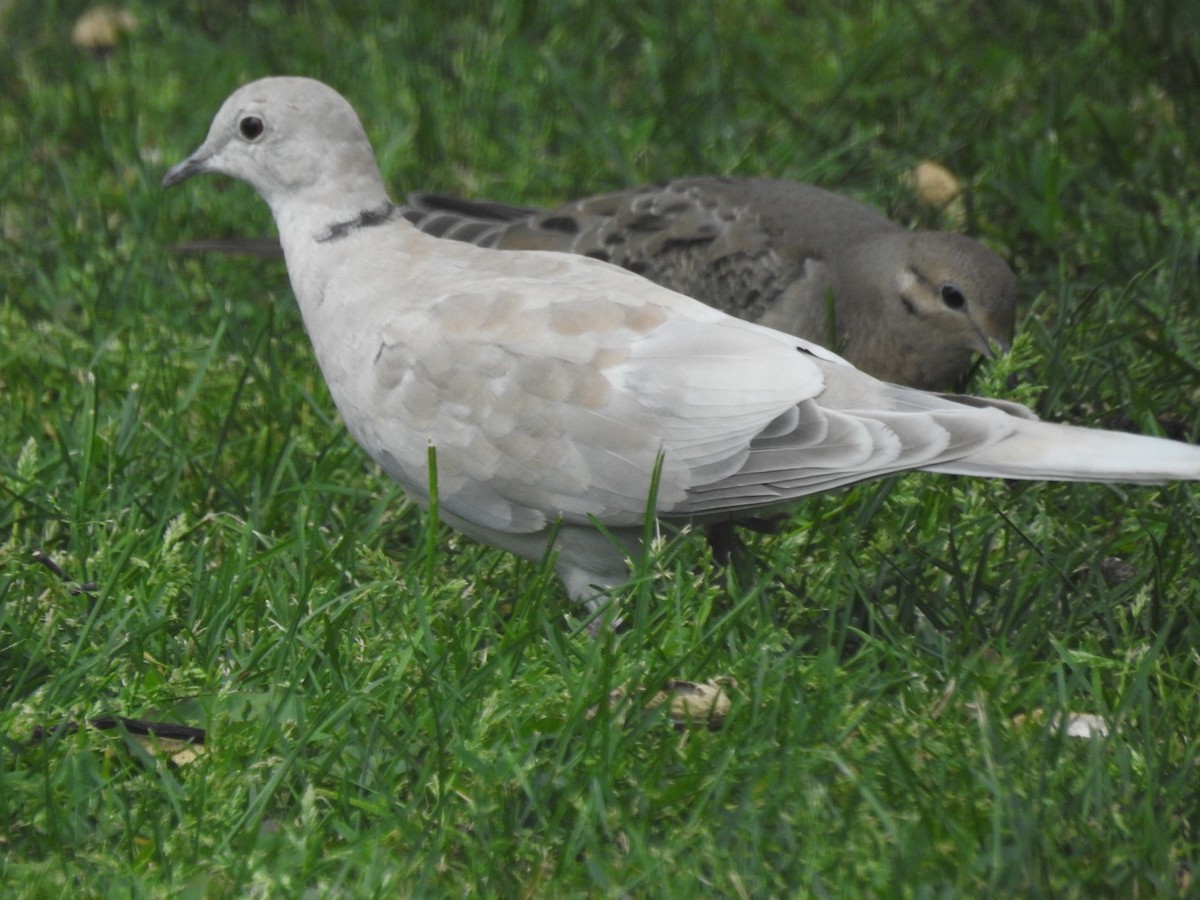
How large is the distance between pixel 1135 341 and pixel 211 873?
2706 millimetres

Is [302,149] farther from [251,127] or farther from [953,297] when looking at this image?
[953,297]

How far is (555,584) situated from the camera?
371 cm

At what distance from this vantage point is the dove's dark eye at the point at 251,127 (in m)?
3.97

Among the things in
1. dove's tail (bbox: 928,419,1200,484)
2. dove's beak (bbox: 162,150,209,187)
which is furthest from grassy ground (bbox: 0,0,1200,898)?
dove's beak (bbox: 162,150,209,187)

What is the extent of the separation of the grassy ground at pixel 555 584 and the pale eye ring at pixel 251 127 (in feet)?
2.15

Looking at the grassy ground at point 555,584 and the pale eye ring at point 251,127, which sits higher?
the pale eye ring at point 251,127

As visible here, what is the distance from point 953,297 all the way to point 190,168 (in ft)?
6.36

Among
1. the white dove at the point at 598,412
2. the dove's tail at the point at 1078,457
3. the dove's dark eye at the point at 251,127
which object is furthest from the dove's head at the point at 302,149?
the dove's tail at the point at 1078,457

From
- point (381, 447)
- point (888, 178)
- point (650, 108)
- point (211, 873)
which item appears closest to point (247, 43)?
point (650, 108)

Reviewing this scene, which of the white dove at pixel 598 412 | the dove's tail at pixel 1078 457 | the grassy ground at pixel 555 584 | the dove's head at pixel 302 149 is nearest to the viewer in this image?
the grassy ground at pixel 555 584

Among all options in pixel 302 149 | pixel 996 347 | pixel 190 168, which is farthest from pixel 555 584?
pixel 190 168

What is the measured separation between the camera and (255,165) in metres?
3.96

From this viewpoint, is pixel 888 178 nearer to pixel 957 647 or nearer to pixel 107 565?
pixel 957 647

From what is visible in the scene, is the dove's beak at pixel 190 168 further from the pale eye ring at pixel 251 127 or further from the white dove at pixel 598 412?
the white dove at pixel 598 412
